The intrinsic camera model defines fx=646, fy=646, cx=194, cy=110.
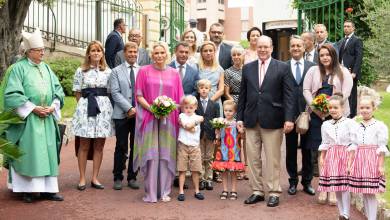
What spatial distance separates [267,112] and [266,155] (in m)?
0.58

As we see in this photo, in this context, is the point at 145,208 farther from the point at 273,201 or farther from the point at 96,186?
the point at 273,201

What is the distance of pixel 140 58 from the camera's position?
9.88 metres

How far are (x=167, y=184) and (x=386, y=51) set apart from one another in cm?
1271

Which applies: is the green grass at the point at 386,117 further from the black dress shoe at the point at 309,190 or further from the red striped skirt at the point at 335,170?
the black dress shoe at the point at 309,190

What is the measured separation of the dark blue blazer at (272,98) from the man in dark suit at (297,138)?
0.49 m

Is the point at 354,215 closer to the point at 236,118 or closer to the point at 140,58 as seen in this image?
the point at 236,118

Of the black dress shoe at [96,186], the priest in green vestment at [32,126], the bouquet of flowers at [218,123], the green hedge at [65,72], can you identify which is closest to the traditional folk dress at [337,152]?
the bouquet of flowers at [218,123]

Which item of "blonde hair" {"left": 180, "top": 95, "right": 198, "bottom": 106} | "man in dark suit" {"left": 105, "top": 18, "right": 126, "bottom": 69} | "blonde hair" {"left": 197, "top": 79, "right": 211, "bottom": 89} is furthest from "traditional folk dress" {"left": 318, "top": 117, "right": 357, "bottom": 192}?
"man in dark suit" {"left": 105, "top": 18, "right": 126, "bottom": 69}

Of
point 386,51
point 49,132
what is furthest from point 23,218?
point 386,51

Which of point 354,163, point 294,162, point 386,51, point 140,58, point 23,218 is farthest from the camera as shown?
point 386,51

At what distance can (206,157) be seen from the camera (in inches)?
374

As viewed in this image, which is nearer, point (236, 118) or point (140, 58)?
point (236, 118)

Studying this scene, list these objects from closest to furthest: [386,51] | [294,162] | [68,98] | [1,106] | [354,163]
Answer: [354,163], [1,106], [294,162], [68,98], [386,51]

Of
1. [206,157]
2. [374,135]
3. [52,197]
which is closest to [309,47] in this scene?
→ [206,157]
